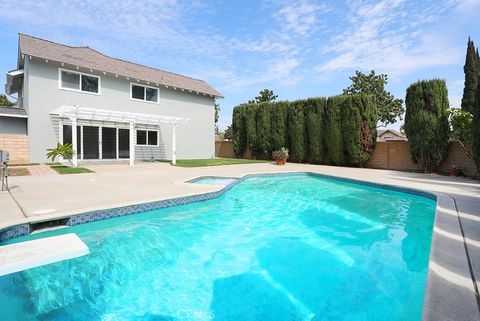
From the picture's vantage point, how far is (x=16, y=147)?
12.7 m

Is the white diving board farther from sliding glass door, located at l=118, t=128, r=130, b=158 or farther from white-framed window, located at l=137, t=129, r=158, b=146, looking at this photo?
white-framed window, located at l=137, t=129, r=158, b=146

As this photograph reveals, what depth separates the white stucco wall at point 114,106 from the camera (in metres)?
13.2

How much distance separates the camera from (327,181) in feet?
37.4

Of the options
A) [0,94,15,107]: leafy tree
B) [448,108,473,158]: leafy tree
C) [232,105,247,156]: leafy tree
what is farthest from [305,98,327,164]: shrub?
[0,94,15,107]: leafy tree

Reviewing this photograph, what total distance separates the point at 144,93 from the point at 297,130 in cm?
1067

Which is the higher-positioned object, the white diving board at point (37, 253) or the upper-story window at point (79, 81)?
the upper-story window at point (79, 81)

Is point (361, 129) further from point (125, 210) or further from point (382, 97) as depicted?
point (382, 97)

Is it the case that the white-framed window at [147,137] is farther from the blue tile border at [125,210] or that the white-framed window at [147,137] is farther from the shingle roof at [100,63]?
the blue tile border at [125,210]

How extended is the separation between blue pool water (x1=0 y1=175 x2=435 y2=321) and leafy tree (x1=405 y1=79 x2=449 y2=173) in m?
8.15

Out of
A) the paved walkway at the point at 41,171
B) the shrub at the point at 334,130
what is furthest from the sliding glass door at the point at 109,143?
the shrub at the point at 334,130

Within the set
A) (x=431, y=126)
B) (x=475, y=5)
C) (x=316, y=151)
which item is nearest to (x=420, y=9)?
(x=475, y=5)

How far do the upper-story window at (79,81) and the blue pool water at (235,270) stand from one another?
477 inches

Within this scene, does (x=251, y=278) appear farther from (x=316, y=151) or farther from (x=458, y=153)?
(x=316, y=151)

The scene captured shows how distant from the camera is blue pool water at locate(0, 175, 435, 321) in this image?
2.93 meters
